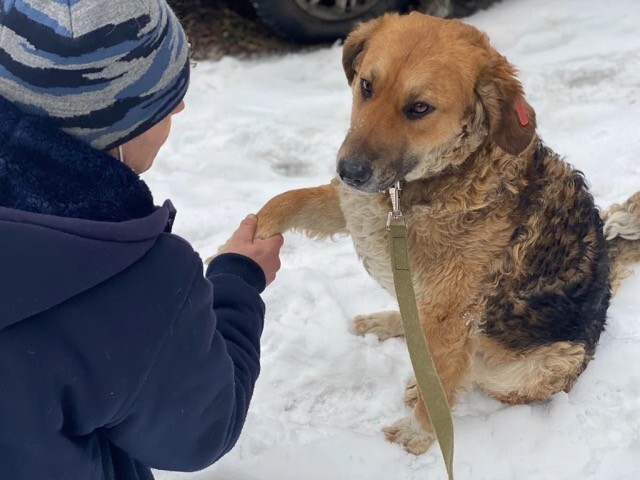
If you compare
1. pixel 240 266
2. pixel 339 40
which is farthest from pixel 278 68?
pixel 240 266

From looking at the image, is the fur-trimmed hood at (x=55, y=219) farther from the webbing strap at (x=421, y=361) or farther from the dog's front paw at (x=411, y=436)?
the dog's front paw at (x=411, y=436)

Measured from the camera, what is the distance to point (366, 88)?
2.37m

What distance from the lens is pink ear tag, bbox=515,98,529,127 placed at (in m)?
2.25

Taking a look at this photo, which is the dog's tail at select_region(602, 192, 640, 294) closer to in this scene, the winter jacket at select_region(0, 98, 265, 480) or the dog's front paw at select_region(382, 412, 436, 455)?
the dog's front paw at select_region(382, 412, 436, 455)

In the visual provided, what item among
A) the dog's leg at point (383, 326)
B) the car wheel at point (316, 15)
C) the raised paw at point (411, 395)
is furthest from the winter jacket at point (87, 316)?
the car wheel at point (316, 15)

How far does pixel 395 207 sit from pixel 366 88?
448 millimetres

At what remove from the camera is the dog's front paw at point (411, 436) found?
2.85 metres

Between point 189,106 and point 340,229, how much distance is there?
2420 mm

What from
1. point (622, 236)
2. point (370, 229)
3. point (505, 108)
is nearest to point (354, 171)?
point (370, 229)

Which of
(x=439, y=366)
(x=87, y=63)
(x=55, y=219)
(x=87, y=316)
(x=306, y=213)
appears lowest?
(x=439, y=366)

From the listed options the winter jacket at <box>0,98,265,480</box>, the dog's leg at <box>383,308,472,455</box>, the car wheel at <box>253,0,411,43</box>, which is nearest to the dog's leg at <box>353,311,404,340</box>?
the dog's leg at <box>383,308,472,455</box>

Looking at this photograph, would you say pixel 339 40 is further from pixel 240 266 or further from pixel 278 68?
pixel 240 266

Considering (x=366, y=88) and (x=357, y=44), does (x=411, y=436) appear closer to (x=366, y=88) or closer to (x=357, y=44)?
(x=366, y=88)

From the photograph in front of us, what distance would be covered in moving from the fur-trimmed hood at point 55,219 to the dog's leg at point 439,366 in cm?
165
